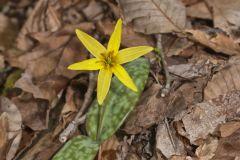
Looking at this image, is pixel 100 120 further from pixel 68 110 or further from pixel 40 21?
pixel 40 21

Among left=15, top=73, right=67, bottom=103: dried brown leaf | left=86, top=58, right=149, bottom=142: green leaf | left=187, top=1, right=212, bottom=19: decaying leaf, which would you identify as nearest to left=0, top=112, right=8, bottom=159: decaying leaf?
left=15, top=73, right=67, bottom=103: dried brown leaf

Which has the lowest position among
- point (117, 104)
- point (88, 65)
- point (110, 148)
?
point (110, 148)

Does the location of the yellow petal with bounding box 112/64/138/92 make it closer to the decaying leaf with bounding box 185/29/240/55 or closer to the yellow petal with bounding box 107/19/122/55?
the yellow petal with bounding box 107/19/122/55

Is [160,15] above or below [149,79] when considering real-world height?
above

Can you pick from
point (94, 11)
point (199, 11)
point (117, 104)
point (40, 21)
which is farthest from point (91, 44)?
point (40, 21)

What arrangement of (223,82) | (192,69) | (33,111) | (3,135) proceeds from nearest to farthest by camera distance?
(223,82), (3,135), (192,69), (33,111)

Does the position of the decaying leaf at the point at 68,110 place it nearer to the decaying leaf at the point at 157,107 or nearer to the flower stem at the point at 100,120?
the flower stem at the point at 100,120
